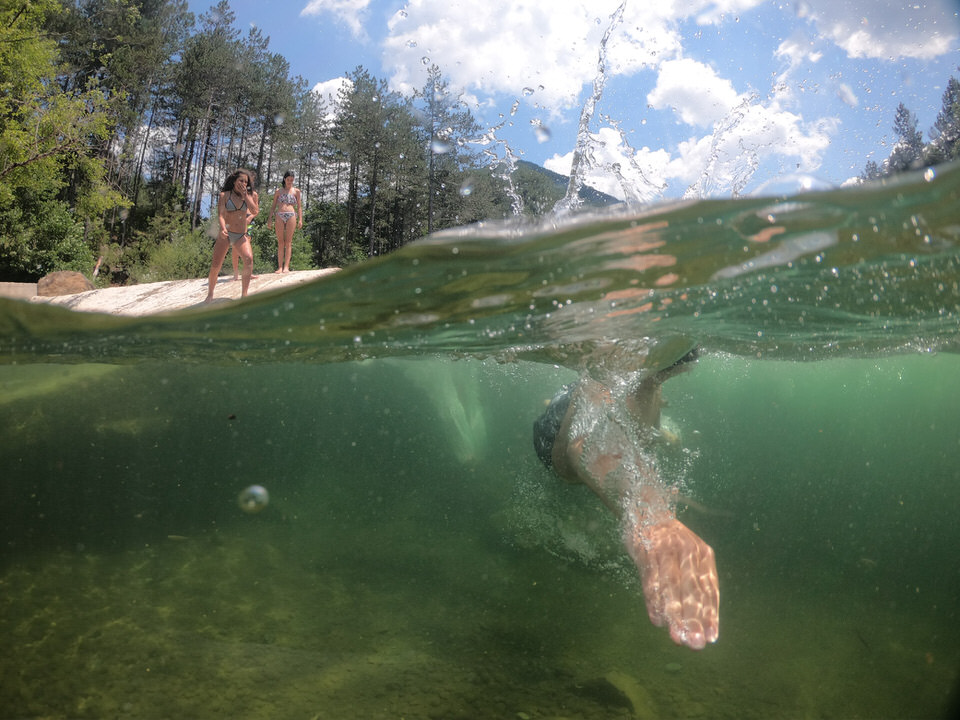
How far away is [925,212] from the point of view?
452cm

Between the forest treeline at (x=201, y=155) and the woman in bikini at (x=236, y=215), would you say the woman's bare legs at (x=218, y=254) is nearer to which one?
the woman in bikini at (x=236, y=215)

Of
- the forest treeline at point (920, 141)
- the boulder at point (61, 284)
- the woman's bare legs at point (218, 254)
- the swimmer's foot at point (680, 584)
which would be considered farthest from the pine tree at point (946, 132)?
the boulder at point (61, 284)

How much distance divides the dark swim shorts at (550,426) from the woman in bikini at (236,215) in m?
5.02

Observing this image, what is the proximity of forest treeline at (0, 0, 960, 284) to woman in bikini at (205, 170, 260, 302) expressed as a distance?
15095 millimetres

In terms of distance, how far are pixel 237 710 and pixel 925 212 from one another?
22.2ft

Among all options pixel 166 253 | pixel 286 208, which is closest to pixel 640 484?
pixel 286 208

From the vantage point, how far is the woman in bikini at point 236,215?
8953 mm

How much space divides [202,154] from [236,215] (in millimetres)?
34681

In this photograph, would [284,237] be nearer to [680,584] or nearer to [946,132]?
[680,584]

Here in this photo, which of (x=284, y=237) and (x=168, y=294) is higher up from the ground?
(x=284, y=237)

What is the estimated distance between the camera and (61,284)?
16.3 metres

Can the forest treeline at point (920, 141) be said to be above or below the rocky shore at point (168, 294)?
above

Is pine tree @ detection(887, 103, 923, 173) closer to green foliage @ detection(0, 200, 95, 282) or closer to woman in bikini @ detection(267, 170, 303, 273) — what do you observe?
woman in bikini @ detection(267, 170, 303, 273)

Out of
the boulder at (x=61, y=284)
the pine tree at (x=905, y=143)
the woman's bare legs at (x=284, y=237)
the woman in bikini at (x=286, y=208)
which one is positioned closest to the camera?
the pine tree at (x=905, y=143)
